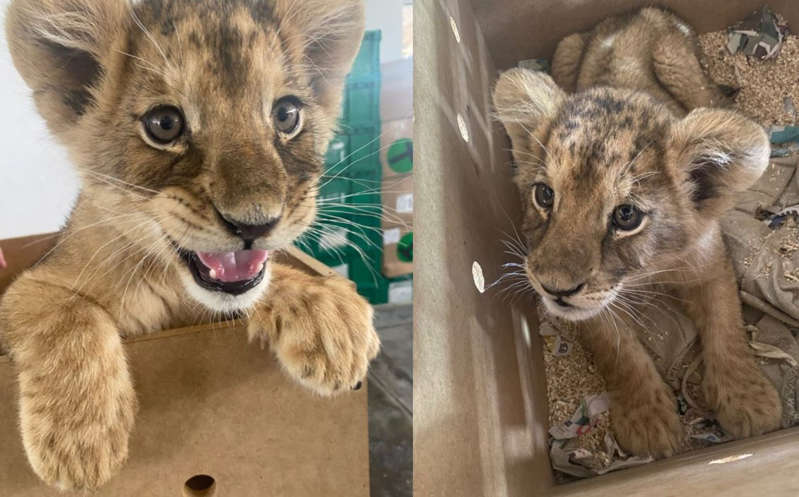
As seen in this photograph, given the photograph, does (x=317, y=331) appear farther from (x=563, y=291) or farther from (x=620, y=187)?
(x=620, y=187)

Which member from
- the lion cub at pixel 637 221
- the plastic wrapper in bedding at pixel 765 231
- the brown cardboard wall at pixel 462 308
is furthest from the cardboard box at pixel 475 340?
the plastic wrapper in bedding at pixel 765 231

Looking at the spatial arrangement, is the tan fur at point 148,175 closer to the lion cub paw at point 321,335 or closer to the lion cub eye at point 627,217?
the lion cub paw at point 321,335

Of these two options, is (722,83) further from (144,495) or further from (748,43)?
(144,495)

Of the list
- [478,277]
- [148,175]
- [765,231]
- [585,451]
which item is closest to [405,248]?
[478,277]

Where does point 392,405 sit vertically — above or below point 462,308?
below

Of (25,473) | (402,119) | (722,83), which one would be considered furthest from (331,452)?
(722,83)

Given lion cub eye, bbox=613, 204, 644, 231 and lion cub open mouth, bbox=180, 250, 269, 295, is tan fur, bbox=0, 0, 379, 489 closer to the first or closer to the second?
lion cub open mouth, bbox=180, 250, 269, 295

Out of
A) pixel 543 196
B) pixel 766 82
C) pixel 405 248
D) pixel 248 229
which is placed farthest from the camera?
pixel 766 82
